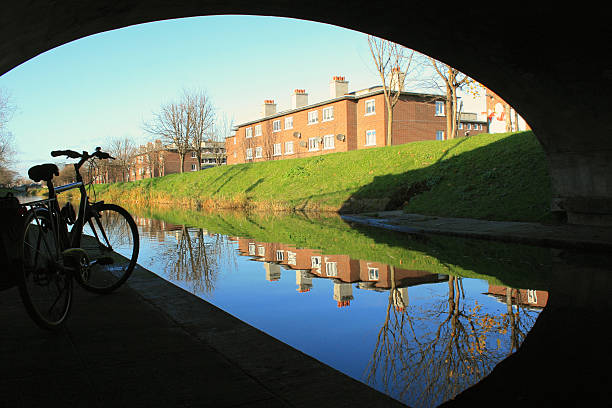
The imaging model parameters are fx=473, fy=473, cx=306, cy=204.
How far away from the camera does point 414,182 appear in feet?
71.6

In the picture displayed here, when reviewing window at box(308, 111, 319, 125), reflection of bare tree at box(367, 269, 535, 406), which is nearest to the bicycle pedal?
reflection of bare tree at box(367, 269, 535, 406)

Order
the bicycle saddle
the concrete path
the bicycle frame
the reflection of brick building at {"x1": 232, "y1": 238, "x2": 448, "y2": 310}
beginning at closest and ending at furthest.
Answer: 1. the concrete path
2. the bicycle frame
3. the bicycle saddle
4. the reflection of brick building at {"x1": 232, "y1": 238, "x2": 448, "y2": 310}

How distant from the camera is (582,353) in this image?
12.4 ft

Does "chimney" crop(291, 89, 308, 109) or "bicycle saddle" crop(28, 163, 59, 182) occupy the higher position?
"chimney" crop(291, 89, 308, 109)

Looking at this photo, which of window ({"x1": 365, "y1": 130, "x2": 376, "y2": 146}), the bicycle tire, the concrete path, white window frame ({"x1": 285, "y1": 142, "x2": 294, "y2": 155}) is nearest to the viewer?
the concrete path

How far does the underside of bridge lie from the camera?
5746mm

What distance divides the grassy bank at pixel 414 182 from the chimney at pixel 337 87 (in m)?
13.6

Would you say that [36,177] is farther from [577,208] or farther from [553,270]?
[577,208]

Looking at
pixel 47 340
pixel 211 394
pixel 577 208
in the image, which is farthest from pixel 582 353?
pixel 577 208

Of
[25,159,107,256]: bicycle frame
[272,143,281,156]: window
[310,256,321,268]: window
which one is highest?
[272,143,281,156]: window

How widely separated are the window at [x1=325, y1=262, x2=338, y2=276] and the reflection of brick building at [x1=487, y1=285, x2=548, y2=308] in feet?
7.89

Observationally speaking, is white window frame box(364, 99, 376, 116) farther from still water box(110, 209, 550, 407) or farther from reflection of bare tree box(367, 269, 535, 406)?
reflection of bare tree box(367, 269, 535, 406)

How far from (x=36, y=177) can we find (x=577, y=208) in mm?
11482

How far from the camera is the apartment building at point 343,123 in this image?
43812mm
